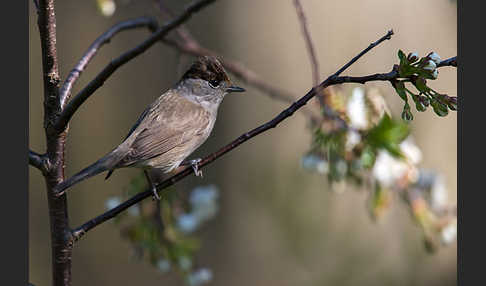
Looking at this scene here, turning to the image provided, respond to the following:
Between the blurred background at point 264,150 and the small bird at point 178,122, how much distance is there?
1978 mm

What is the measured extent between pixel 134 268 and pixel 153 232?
2.87m

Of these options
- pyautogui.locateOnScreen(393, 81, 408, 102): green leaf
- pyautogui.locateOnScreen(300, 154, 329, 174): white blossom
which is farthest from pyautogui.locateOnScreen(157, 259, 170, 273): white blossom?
pyautogui.locateOnScreen(393, 81, 408, 102): green leaf

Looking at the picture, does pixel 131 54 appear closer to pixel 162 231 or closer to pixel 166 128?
pixel 166 128

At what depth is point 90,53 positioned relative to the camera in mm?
1966

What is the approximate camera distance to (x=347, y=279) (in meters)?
5.31

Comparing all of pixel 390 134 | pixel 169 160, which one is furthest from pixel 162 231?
pixel 390 134

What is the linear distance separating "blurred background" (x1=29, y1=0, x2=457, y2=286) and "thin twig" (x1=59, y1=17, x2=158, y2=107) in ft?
7.61

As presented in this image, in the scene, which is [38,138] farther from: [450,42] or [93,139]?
[450,42]

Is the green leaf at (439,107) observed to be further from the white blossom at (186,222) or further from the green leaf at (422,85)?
the white blossom at (186,222)

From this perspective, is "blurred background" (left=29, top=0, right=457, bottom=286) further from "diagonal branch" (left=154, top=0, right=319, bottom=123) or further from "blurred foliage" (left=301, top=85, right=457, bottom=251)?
"blurred foliage" (left=301, top=85, right=457, bottom=251)

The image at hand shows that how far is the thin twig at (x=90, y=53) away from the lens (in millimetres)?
1712

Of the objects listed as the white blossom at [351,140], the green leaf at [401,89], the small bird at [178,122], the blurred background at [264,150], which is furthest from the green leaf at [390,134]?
the blurred background at [264,150]

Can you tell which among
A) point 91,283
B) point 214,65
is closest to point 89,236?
point 91,283

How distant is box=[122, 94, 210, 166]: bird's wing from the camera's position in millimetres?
2305
